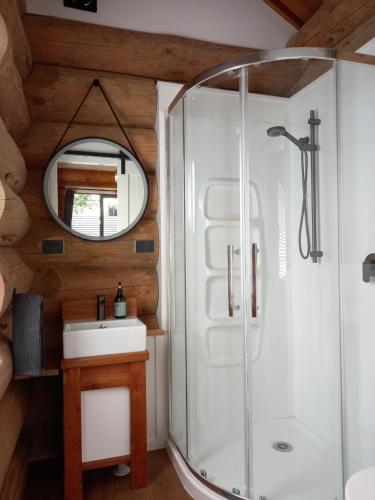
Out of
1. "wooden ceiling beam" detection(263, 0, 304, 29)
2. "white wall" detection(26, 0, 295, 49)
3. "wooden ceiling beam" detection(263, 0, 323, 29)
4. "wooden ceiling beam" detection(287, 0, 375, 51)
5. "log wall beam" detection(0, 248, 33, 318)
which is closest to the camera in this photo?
"log wall beam" detection(0, 248, 33, 318)

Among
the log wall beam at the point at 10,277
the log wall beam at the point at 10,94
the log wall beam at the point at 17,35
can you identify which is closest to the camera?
the log wall beam at the point at 10,94

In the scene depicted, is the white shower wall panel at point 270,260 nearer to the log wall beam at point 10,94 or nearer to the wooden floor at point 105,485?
the wooden floor at point 105,485

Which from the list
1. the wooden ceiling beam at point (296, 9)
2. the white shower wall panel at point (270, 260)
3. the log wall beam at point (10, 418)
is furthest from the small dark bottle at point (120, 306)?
the wooden ceiling beam at point (296, 9)

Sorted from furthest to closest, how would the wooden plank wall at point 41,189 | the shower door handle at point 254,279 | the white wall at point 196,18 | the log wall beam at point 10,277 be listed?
1. the white wall at point 196,18
2. the wooden plank wall at point 41,189
3. the shower door handle at point 254,279
4. the log wall beam at point 10,277

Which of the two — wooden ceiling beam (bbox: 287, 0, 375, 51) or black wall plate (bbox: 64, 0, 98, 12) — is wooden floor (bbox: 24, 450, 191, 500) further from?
black wall plate (bbox: 64, 0, 98, 12)

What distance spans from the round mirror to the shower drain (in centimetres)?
161

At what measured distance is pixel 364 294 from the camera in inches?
75.4

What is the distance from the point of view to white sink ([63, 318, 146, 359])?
196cm

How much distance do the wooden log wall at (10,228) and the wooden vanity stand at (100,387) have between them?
10.2 inches

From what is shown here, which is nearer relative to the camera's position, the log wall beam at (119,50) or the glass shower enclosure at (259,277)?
the glass shower enclosure at (259,277)

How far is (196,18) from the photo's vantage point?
2619 millimetres

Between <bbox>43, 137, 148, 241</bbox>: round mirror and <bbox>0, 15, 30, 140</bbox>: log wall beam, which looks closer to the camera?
<bbox>0, 15, 30, 140</bbox>: log wall beam

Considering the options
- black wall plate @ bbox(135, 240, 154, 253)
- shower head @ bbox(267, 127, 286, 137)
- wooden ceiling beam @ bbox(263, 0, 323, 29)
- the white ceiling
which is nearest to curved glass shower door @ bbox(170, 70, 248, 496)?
shower head @ bbox(267, 127, 286, 137)

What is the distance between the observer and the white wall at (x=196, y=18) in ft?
7.88
